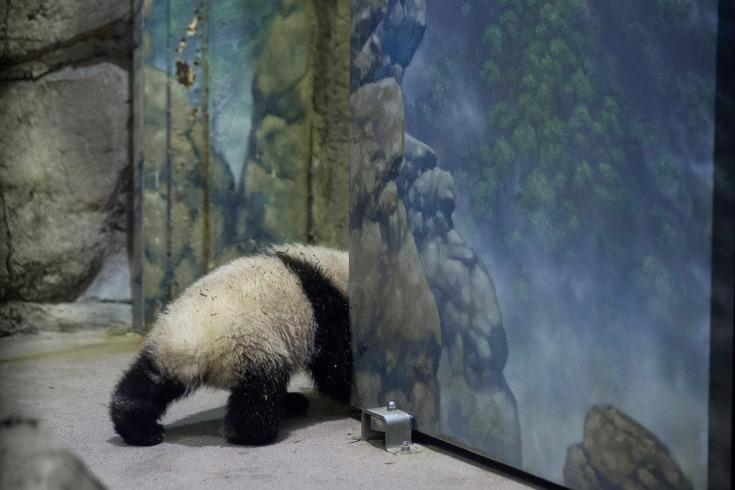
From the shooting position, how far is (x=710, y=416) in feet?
4.91

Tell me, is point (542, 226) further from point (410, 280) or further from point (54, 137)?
point (54, 137)

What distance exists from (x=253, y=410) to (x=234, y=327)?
30 cm

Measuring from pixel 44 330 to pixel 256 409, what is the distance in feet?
8.08

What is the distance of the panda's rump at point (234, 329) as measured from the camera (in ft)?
7.88

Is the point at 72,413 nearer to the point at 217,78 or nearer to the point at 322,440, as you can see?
the point at 322,440

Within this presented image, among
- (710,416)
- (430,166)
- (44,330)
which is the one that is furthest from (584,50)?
(44,330)

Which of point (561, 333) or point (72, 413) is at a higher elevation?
point (561, 333)

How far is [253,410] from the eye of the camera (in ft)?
7.84

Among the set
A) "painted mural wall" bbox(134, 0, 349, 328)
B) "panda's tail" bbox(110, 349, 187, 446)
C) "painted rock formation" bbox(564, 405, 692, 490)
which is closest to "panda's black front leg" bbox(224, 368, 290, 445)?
"panda's tail" bbox(110, 349, 187, 446)

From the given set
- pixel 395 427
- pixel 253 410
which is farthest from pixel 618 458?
pixel 253 410

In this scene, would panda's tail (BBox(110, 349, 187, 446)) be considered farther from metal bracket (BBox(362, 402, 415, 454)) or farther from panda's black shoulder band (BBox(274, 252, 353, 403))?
metal bracket (BBox(362, 402, 415, 454))

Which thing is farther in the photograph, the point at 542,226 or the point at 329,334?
the point at 329,334

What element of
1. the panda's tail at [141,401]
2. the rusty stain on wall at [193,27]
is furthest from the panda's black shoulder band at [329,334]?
the rusty stain on wall at [193,27]

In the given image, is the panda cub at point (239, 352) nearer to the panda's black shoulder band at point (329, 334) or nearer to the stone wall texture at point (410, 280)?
the panda's black shoulder band at point (329, 334)
